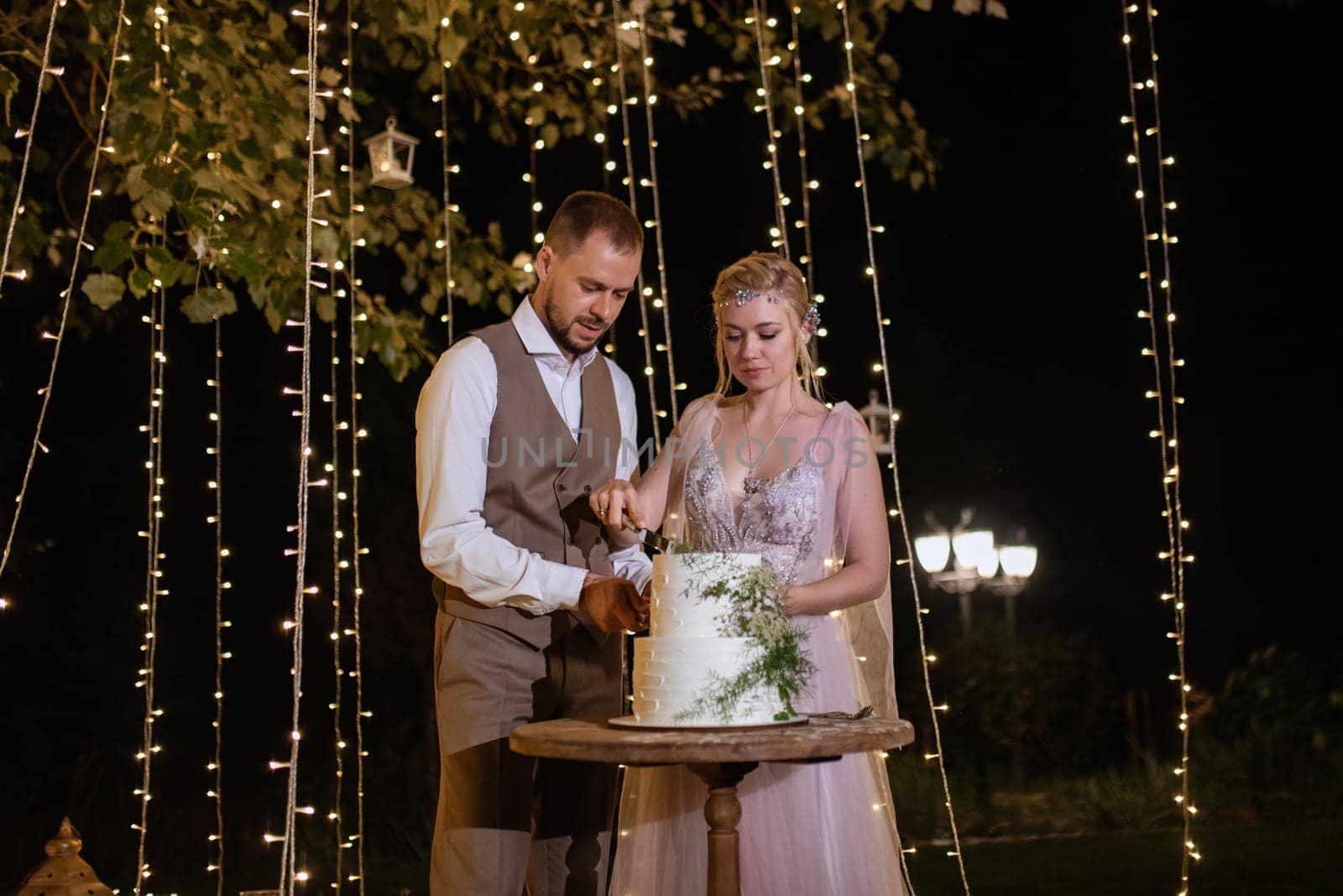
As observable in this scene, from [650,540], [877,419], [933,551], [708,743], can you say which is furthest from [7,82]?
[933,551]

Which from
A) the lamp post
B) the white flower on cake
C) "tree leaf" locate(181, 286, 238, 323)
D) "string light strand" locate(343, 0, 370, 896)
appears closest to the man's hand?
the white flower on cake

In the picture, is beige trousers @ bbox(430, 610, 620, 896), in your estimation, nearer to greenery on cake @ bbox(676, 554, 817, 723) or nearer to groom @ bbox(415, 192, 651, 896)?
groom @ bbox(415, 192, 651, 896)

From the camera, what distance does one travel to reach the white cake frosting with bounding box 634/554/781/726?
221 centimetres

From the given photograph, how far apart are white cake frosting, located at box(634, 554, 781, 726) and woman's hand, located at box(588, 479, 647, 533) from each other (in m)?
0.29

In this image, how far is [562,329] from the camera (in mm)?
2779

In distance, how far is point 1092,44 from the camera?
6.73 meters

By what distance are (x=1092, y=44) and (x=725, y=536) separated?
15.9 ft

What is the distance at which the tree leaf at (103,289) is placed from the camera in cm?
380

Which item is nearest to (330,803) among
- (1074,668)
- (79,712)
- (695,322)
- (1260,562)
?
(79,712)

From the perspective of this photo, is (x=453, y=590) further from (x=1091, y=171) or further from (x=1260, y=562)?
(x=1260, y=562)

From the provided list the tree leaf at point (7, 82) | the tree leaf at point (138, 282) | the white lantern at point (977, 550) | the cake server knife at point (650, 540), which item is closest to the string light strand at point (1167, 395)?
the white lantern at point (977, 550)

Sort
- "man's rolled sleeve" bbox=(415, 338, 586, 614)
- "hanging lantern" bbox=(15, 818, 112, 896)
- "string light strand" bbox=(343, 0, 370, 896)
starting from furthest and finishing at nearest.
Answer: "string light strand" bbox=(343, 0, 370, 896), "hanging lantern" bbox=(15, 818, 112, 896), "man's rolled sleeve" bbox=(415, 338, 586, 614)

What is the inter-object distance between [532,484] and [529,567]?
0.67 feet

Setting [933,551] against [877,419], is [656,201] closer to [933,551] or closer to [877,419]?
[877,419]
